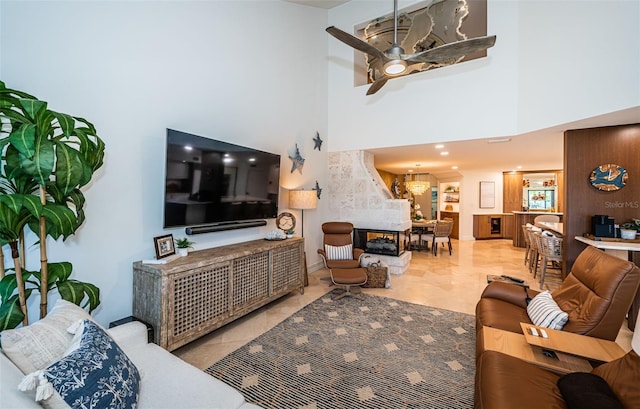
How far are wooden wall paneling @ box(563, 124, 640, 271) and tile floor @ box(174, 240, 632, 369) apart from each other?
1.19 meters

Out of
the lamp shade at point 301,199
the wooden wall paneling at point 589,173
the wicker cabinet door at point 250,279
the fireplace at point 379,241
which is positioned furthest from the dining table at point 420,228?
the wicker cabinet door at point 250,279

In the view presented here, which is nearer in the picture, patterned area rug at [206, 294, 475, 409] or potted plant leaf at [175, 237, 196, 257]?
patterned area rug at [206, 294, 475, 409]

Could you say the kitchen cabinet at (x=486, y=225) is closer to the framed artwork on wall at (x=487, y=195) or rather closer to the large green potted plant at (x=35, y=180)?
the framed artwork on wall at (x=487, y=195)

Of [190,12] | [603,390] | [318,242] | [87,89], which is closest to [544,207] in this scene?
[318,242]

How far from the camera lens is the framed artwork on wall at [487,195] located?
938 centimetres

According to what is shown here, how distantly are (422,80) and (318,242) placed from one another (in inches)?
143

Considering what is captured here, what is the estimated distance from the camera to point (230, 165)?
3.27 m

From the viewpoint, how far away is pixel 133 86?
255 centimetres

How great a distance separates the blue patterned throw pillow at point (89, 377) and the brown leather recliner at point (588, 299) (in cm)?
215

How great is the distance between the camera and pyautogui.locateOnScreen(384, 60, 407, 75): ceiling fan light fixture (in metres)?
2.88

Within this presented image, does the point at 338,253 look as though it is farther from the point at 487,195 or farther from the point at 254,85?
the point at 487,195

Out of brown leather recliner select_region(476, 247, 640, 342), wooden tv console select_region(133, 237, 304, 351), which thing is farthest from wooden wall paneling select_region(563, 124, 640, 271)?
wooden tv console select_region(133, 237, 304, 351)

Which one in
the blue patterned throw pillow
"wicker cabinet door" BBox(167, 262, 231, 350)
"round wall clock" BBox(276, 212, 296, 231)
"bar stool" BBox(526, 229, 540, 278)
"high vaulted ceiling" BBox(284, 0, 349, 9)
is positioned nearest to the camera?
the blue patterned throw pillow

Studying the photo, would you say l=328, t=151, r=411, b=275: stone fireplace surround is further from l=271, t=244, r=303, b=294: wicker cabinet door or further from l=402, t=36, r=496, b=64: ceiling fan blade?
l=402, t=36, r=496, b=64: ceiling fan blade
